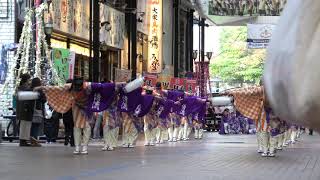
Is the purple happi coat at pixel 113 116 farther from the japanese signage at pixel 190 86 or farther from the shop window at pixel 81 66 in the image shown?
the japanese signage at pixel 190 86

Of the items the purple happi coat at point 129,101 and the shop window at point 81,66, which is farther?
the shop window at point 81,66

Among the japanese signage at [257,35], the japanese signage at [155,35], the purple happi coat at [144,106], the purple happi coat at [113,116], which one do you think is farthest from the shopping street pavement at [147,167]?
the japanese signage at [257,35]

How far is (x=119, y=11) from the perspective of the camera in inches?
1140

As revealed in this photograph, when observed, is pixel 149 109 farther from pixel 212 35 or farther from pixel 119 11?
pixel 212 35

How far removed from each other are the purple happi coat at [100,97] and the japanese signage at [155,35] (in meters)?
18.9

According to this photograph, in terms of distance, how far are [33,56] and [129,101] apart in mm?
3501

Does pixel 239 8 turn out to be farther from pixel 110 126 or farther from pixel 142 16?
pixel 110 126

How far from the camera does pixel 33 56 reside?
1811 cm

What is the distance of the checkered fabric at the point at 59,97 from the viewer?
14.2 meters

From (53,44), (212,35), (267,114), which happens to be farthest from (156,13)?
(212,35)

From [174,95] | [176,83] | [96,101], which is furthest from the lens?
[176,83]

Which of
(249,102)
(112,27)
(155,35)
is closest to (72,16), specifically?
(112,27)

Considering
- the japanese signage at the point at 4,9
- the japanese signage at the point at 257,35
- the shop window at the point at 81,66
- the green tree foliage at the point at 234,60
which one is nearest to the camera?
the japanese signage at the point at 4,9

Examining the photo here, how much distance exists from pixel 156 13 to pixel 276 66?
1282 inches
